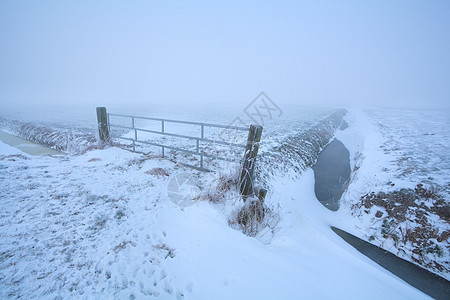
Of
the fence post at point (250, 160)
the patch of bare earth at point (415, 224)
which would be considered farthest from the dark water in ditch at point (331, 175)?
the fence post at point (250, 160)

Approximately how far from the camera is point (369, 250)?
16.8 feet

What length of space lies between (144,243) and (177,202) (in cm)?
147

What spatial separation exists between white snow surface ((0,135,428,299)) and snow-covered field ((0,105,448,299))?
16 mm

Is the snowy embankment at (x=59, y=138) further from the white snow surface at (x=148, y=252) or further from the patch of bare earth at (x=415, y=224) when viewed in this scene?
the patch of bare earth at (x=415, y=224)

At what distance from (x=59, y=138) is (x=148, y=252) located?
12.0 meters

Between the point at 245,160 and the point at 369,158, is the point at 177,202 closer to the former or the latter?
the point at 245,160

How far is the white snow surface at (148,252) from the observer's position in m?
2.65

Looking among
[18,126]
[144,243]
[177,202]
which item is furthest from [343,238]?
[18,126]

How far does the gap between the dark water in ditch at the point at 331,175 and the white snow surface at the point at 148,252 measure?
3.08 m

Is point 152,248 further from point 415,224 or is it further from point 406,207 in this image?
point 406,207

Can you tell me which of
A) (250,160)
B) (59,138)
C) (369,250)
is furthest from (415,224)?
(59,138)

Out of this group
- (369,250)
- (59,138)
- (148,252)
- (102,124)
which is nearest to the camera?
(148,252)

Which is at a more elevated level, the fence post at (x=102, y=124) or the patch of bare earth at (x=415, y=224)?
the fence post at (x=102, y=124)

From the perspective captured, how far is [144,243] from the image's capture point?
135 inches
